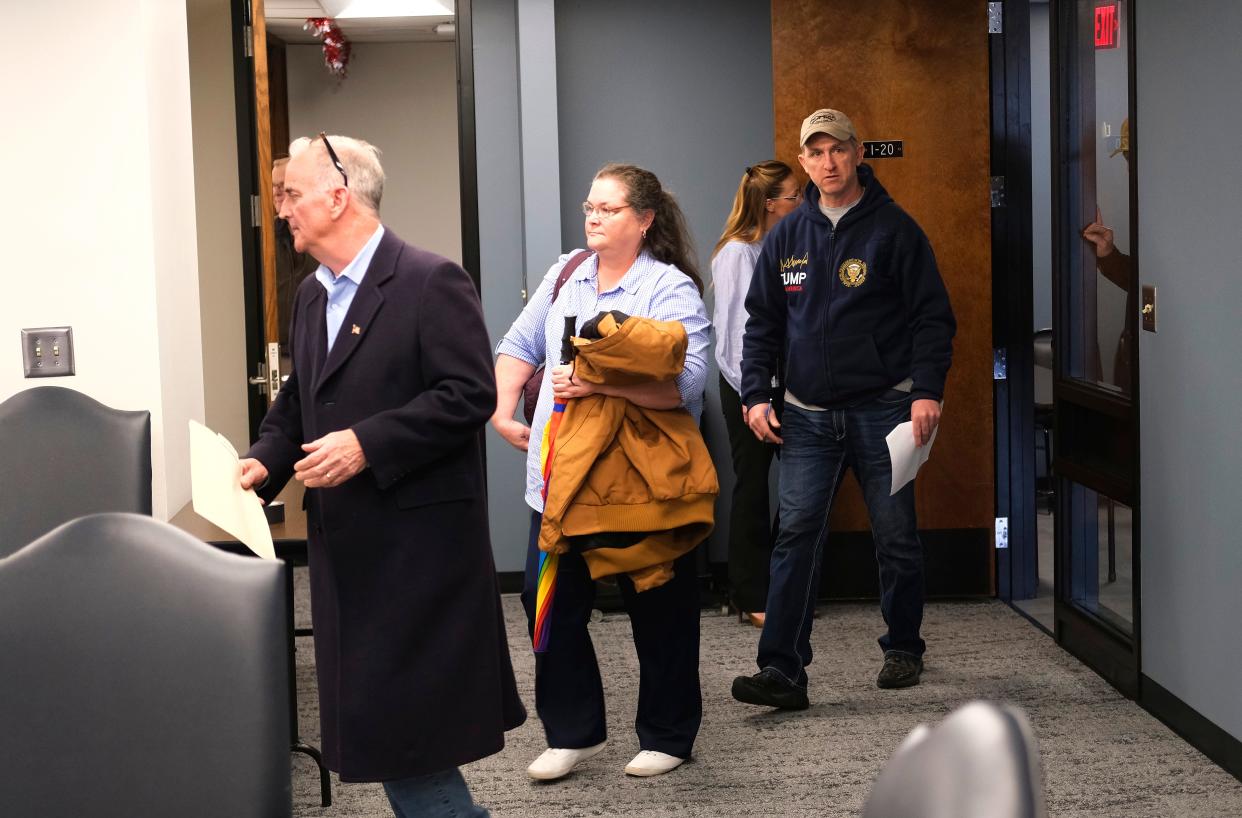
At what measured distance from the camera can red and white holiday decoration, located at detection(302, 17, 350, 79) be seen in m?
9.16

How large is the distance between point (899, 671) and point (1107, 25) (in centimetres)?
203

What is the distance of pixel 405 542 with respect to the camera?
2.46m

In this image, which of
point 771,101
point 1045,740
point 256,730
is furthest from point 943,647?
point 256,730

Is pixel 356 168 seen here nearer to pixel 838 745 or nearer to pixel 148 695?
pixel 148 695

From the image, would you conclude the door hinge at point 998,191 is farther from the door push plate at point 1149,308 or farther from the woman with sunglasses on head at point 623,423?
the woman with sunglasses on head at point 623,423

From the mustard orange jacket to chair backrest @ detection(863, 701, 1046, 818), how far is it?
2098 mm

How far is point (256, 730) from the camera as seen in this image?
1.64 metres

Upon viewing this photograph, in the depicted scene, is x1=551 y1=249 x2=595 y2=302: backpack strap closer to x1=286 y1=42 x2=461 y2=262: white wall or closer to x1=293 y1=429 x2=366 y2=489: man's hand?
x1=293 y1=429 x2=366 y2=489: man's hand

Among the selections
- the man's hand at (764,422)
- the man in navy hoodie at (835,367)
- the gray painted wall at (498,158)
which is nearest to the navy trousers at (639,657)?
the man in navy hoodie at (835,367)

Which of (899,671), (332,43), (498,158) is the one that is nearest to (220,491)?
(899,671)

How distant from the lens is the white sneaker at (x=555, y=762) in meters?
3.52

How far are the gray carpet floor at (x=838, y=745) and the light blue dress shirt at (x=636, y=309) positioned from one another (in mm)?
764

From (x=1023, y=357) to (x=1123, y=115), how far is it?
52.9 inches

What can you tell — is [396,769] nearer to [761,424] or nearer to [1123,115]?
[761,424]
